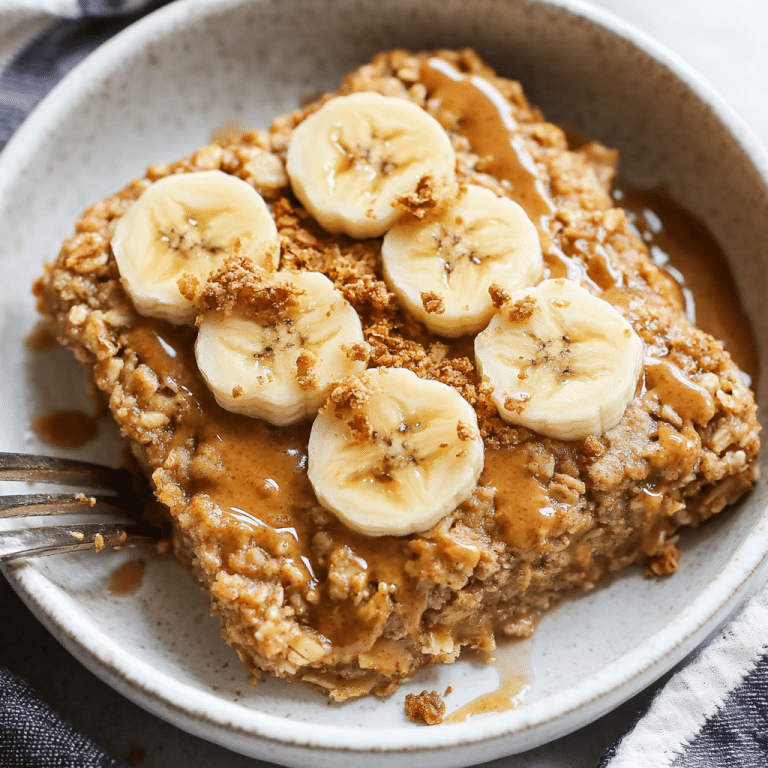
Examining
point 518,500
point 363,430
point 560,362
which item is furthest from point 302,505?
point 560,362

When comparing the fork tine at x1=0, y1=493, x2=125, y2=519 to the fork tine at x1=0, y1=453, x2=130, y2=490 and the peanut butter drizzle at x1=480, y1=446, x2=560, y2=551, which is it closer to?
the fork tine at x1=0, y1=453, x2=130, y2=490

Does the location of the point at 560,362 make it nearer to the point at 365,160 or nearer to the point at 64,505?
the point at 365,160

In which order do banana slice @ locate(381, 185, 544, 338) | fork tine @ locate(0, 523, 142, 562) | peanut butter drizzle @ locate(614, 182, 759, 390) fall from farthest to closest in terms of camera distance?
1. peanut butter drizzle @ locate(614, 182, 759, 390)
2. banana slice @ locate(381, 185, 544, 338)
3. fork tine @ locate(0, 523, 142, 562)

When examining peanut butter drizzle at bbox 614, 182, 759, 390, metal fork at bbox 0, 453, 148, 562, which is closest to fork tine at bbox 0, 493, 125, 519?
metal fork at bbox 0, 453, 148, 562

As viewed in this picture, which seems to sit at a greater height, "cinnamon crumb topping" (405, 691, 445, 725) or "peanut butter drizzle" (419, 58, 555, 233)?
"peanut butter drizzle" (419, 58, 555, 233)

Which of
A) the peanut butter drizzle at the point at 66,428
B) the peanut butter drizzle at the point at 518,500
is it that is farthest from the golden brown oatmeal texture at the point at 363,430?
the peanut butter drizzle at the point at 66,428

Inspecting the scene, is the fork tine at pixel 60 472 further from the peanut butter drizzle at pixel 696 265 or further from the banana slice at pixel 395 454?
the peanut butter drizzle at pixel 696 265

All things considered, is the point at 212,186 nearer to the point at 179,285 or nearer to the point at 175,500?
the point at 179,285

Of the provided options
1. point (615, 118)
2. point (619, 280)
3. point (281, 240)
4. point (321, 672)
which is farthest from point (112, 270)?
point (615, 118)
